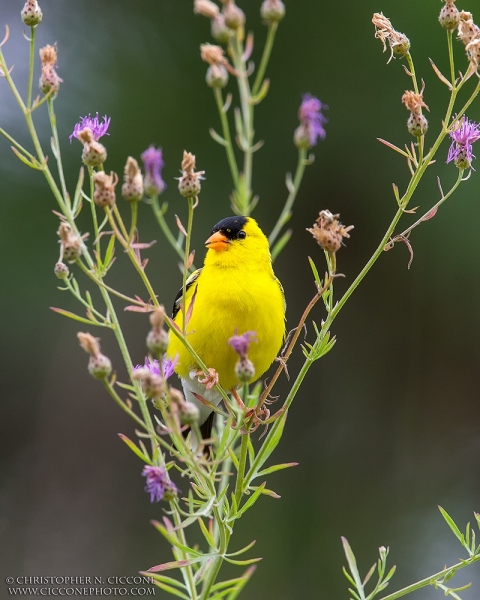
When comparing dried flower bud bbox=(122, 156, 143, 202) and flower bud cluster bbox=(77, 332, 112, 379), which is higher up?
dried flower bud bbox=(122, 156, 143, 202)

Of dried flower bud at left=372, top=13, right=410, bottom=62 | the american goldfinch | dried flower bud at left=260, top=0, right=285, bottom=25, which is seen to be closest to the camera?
dried flower bud at left=372, top=13, right=410, bottom=62

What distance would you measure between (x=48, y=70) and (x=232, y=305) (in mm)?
961

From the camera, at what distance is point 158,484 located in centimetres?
128

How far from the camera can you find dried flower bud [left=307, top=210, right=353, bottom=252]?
1.34m

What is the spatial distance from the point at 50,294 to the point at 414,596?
2.88m

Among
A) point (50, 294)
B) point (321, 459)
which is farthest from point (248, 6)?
point (321, 459)

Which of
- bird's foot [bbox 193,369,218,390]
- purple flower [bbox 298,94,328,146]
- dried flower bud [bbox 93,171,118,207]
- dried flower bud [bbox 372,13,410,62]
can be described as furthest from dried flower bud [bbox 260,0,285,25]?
bird's foot [bbox 193,369,218,390]

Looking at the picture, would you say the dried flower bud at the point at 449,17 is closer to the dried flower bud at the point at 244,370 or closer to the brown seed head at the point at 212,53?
the brown seed head at the point at 212,53

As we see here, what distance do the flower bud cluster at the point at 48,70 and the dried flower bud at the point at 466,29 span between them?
2.71 feet

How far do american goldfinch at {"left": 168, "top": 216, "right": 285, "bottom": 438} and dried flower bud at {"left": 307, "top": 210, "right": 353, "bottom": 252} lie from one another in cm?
81

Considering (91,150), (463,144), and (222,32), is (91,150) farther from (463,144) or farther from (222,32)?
(463,144)

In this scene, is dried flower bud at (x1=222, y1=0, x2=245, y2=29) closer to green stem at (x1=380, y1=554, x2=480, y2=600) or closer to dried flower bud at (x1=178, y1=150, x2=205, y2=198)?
dried flower bud at (x1=178, y1=150, x2=205, y2=198)

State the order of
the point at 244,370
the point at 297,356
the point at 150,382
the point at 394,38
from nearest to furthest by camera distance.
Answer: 1. the point at 150,382
2. the point at 244,370
3. the point at 394,38
4. the point at 297,356

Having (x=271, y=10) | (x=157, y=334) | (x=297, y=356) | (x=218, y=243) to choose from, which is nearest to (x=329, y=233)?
(x=157, y=334)
